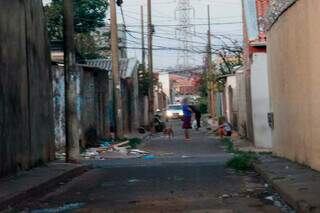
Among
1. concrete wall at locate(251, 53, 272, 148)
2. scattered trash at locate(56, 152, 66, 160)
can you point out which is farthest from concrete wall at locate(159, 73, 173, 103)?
scattered trash at locate(56, 152, 66, 160)

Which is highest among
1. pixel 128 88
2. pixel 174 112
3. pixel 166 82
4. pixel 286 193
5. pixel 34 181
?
pixel 166 82

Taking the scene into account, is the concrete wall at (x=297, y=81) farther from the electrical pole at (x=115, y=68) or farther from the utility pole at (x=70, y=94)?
the electrical pole at (x=115, y=68)

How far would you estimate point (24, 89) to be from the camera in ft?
52.7

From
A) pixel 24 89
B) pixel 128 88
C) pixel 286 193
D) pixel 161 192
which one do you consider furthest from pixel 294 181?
pixel 128 88

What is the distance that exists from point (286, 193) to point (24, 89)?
7.48 m

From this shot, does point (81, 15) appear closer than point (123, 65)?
Yes

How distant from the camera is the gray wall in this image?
14359 mm

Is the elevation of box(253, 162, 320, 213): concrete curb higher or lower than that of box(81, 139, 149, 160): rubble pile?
lower

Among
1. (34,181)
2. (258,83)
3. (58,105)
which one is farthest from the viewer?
(258,83)

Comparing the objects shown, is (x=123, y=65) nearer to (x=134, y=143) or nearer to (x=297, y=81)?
(x=134, y=143)

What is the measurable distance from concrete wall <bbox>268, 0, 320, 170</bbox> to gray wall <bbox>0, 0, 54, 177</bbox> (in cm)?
593

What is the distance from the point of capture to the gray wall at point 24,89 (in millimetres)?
14359

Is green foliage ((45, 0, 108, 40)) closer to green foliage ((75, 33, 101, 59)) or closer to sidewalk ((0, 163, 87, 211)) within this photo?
green foliage ((75, 33, 101, 59))

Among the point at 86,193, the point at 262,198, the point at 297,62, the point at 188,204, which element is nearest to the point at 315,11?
the point at 297,62
